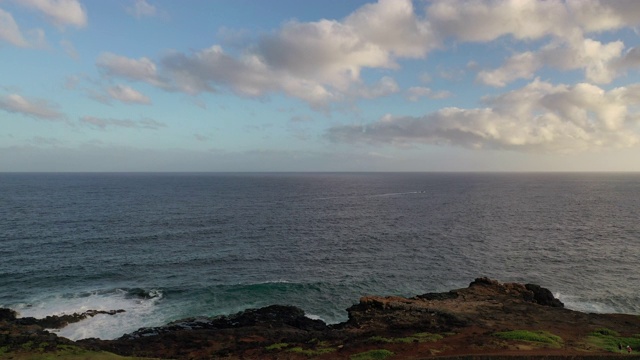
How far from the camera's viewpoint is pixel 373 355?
97.8 ft

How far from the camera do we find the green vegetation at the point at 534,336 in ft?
104

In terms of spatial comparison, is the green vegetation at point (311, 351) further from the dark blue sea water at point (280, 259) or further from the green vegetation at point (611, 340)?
the green vegetation at point (611, 340)

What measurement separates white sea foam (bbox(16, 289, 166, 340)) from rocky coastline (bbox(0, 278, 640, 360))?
2.16 meters

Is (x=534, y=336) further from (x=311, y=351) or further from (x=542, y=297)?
(x=542, y=297)

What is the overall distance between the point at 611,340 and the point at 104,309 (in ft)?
182

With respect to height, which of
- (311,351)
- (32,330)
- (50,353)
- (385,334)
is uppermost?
(50,353)

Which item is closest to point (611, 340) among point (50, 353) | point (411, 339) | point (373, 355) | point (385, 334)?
point (411, 339)

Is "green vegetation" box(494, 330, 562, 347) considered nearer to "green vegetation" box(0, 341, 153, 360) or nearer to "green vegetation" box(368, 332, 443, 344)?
"green vegetation" box(368, 332, 443, 344)

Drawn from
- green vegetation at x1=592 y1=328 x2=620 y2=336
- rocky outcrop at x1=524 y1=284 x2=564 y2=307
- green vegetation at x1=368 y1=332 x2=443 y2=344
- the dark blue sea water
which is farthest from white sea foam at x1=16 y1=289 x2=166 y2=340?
rocky outcrop at x1=524 y1=284 x2=564 y2=307

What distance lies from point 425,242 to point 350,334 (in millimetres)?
58515

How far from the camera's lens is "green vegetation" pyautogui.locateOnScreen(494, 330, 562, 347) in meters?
31.7

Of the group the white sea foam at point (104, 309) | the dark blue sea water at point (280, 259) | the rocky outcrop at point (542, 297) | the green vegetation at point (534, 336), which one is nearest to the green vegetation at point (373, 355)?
the green vegetation at point (534, 336)

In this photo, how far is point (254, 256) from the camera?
76.8 metres

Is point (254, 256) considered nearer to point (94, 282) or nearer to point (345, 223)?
point (94, 282)
